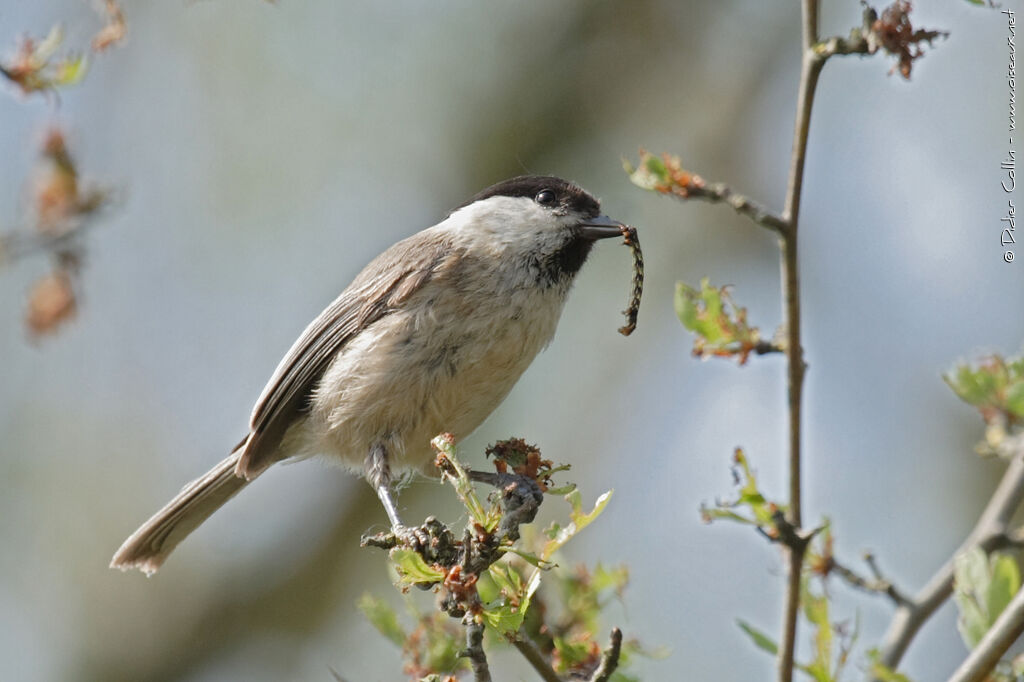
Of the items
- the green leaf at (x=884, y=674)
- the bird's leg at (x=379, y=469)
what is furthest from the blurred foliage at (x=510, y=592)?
the bird's leg at (x=379, y=469)

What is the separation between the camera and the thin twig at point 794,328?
208cm

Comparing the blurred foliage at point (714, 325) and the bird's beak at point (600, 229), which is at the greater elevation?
the bird's beak at point (600, 229)

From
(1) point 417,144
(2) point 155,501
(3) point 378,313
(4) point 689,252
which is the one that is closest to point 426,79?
(1) point 417,144

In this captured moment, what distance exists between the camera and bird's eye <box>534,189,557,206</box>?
3986 mm

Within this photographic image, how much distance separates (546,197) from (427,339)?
30.7 inches

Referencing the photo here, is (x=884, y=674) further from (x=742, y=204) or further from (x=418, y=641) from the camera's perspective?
(x=418, y=641)

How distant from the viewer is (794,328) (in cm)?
209

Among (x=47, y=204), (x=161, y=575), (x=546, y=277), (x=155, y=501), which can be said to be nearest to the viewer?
(x=47, y=204)

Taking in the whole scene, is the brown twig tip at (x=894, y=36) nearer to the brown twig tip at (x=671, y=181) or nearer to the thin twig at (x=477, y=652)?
the brown twig tip at (x=671, y=181)

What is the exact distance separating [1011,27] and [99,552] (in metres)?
5.67

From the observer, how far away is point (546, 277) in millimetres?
3734

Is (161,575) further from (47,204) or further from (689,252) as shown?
(47,204)

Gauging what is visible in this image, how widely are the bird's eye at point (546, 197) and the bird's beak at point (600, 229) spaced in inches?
7.7

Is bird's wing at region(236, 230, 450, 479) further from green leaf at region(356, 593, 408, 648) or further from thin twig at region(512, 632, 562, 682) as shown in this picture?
thin twig at region(512, 632, 562, 682)
